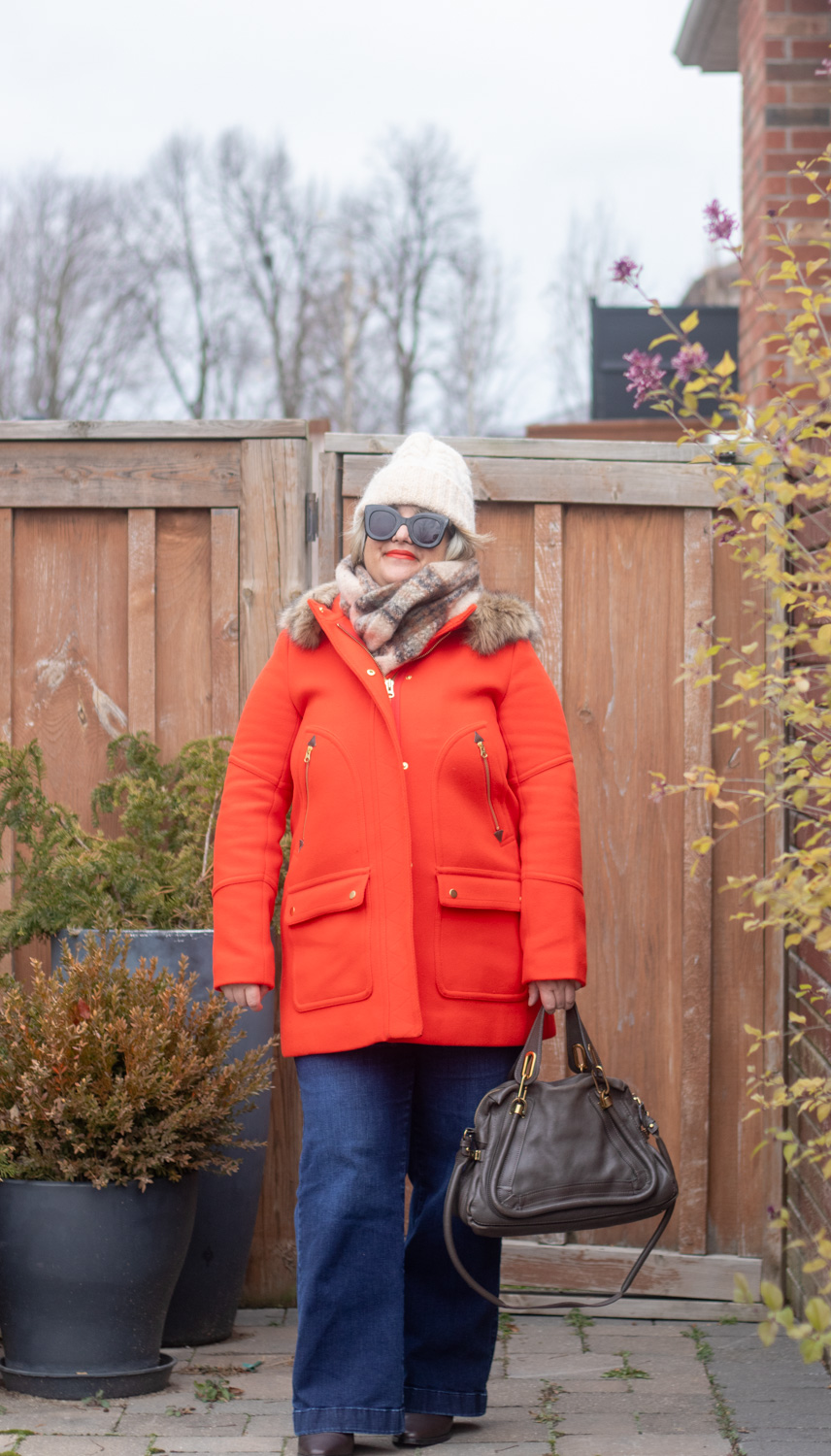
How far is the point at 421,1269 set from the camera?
2.90 meters

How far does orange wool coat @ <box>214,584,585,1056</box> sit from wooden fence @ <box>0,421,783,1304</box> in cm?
91

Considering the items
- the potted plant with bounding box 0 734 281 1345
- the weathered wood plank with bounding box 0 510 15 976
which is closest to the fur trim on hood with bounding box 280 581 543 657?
the potted plant with bounding box 0 734 281 1345

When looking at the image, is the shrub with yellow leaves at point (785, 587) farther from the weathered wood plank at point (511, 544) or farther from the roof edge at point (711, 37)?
the roof edge at point (711, 37)

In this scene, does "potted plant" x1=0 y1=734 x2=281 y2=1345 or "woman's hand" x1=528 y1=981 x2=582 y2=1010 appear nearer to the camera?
"woman's hand" x1=528 y1=981 x2=582 y2=1010

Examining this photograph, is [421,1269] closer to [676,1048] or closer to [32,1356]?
[32,1356]

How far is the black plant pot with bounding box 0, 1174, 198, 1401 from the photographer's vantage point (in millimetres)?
2998

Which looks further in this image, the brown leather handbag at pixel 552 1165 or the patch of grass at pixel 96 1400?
the patch of grass at pixel 96 1400

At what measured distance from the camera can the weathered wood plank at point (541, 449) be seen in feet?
12.6

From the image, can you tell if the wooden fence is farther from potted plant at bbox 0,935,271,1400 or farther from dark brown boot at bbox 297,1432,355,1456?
dark brown boot at bbox 297,1432,355,1456

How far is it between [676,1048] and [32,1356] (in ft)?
5.75

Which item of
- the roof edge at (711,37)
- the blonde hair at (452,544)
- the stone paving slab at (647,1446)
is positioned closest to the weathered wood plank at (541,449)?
the blonde hair at (452,544)

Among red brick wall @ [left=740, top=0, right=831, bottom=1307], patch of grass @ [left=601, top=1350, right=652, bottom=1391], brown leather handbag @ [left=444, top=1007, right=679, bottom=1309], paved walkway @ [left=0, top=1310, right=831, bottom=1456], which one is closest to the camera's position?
brown leather handbag @ [left=444, top=1007, right=679, bottom=1309]

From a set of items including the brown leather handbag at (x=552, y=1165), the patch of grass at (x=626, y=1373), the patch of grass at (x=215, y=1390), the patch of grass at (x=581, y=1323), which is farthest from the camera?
the patch of grass at (x=581, y=1323)

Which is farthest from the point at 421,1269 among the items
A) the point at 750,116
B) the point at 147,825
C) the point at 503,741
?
the point at 750,116
